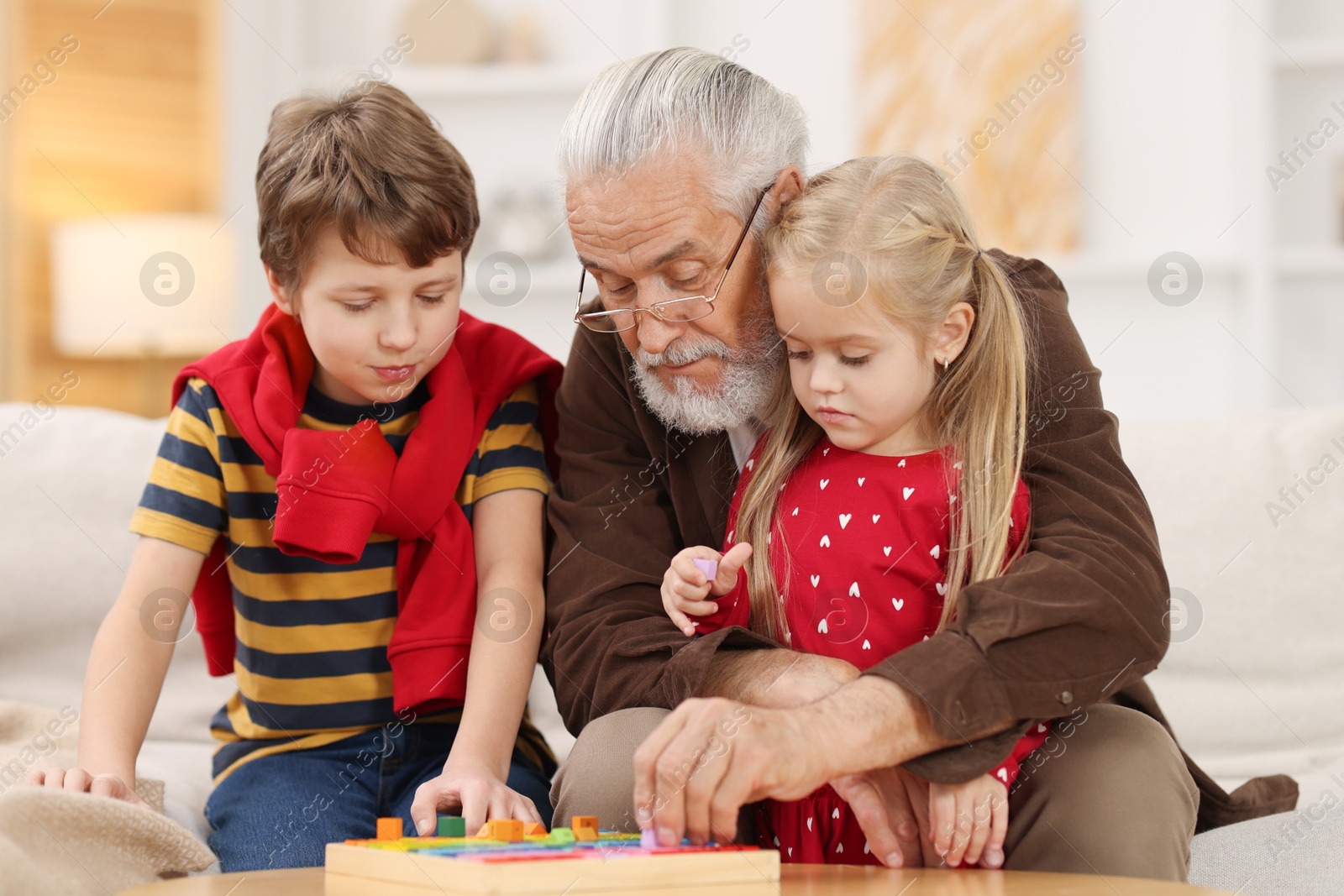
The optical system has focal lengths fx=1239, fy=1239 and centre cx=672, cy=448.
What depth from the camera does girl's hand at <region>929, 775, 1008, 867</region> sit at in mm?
1097

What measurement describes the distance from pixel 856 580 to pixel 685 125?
1.87 feet

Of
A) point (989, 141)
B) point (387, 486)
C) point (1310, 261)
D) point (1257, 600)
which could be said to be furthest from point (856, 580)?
point (1310, 261)

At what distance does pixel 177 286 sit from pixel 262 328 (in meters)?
2.40

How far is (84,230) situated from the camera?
12.5 feet

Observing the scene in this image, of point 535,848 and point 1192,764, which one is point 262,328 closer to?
point 535,848

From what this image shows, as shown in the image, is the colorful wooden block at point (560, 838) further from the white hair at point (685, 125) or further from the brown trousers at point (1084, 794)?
the white hair at point (685, 125)

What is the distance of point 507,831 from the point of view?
959 mm

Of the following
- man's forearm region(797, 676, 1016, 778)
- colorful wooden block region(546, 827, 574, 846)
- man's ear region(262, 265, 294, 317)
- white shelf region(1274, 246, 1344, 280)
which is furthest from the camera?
white shelf region(1274, 246, 1344, 280)

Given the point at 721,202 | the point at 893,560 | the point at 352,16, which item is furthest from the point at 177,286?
the point at 893,560

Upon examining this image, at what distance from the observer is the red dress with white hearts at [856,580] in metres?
1.24


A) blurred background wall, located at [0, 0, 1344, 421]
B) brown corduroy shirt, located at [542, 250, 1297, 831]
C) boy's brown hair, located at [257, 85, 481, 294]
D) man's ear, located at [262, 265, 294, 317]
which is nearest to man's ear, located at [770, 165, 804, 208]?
brown corduroy shirt, located at [542, 250, 1297, 831]

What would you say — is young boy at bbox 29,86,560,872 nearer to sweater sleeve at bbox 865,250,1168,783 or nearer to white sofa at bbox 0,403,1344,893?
white sofa at bbox 0,403,1344,893

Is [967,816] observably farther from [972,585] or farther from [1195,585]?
[1195,585]

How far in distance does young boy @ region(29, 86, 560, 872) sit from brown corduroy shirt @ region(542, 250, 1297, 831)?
10 centimetres
